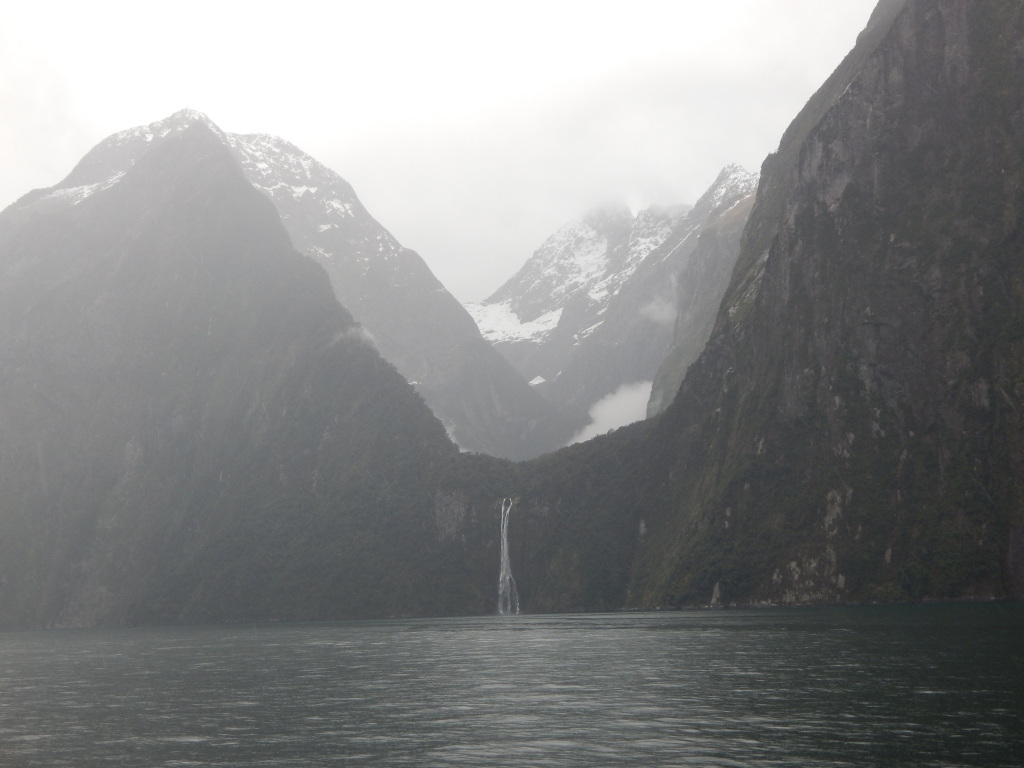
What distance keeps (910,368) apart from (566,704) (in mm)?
128228

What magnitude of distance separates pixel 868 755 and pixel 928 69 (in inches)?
Answer: 6857

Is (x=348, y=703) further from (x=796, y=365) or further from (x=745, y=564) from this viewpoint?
(x=796, y=365)

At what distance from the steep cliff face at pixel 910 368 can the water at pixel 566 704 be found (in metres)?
52.5

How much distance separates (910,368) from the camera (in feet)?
577

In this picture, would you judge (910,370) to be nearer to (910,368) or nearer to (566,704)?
(910,368)

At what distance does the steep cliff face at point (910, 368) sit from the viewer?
6299 inches

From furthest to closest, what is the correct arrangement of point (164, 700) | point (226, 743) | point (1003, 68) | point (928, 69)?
point (928, 69) → point (1003, 68) → point (164, 700) → point (226, 743)

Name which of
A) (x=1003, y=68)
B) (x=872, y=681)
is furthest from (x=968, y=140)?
(x=872, y=681)

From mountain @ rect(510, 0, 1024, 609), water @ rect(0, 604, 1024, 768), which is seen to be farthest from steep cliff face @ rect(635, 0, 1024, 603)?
water @ rect(0, 604, 1024, 768)

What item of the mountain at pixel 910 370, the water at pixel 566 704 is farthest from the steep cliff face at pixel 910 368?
the water at pixel 566 704

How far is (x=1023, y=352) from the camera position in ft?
509

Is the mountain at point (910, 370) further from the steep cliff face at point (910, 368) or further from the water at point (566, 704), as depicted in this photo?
the water at point (566, 704)

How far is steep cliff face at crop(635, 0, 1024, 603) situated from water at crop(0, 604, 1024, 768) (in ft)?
172

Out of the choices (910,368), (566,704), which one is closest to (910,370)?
(910,368)
